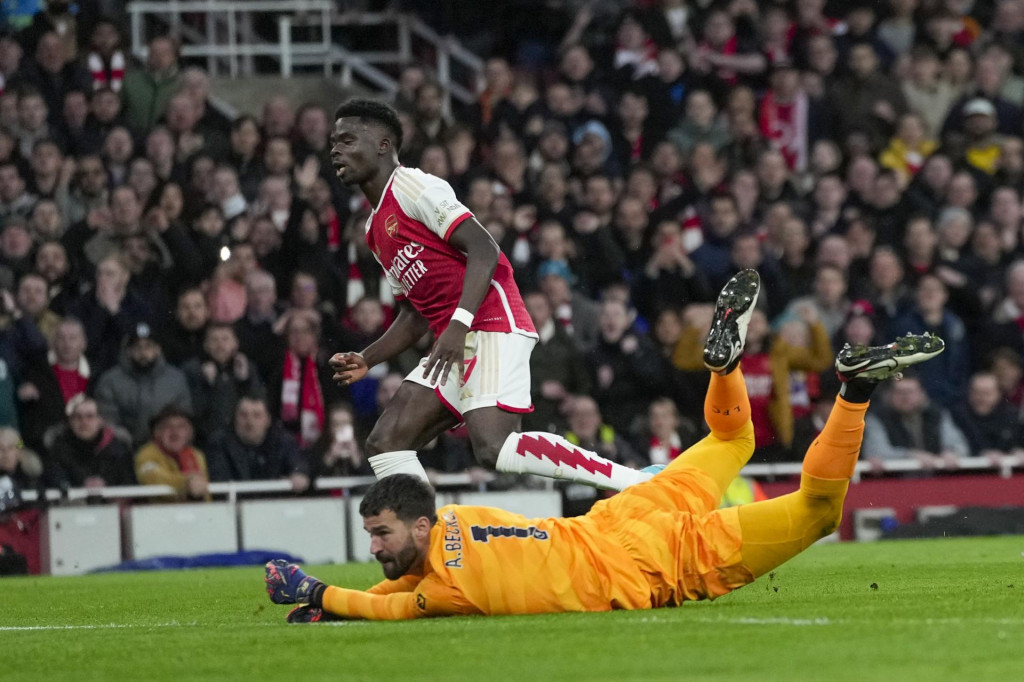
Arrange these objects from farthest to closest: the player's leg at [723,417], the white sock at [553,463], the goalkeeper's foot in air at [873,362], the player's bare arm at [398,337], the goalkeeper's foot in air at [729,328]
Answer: the player's bare arm at [398,337], the white sock at [553,463], the goalkeeper's foot in air at [729,328], the player's leg at [723,417], the goalkeeper's foot in air at [873,362]

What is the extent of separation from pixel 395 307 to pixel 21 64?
13.0 feet

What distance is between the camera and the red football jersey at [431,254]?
26.8 ft

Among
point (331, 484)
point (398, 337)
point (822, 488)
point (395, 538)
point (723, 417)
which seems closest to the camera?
point (395, 538)

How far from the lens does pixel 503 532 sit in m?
6.49

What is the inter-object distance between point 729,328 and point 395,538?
1.71 m

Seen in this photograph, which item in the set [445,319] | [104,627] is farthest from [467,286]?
[104,627]

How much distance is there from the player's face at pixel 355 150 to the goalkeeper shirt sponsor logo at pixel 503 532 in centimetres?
236

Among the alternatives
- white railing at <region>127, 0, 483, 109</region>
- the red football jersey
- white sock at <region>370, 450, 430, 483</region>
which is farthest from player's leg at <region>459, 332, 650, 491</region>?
white railing at <region>127, 0, 483, 109</region>

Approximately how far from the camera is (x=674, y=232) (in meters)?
15.3

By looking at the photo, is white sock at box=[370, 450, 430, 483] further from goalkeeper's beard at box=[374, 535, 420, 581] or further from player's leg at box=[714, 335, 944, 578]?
player's leg at box=[714, 335, 944, 578]

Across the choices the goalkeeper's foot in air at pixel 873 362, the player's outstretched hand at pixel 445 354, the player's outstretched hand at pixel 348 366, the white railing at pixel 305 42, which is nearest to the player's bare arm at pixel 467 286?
the player's outstretched hand at pixel 445 354

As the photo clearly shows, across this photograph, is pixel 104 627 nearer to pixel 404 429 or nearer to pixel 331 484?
pixel 404 429

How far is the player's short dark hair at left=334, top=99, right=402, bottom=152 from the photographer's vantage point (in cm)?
835

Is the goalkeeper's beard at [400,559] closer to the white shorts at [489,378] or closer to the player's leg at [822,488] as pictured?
the player's leg at [822,488]
